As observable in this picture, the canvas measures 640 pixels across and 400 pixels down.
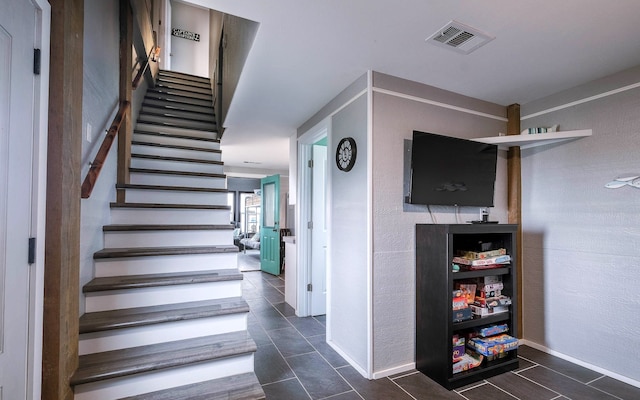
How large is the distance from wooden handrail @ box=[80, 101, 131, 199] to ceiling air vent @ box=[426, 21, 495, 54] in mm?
2290

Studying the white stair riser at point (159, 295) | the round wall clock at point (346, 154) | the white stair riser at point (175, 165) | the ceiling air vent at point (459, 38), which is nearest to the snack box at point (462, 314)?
the round wall clock at point (346, 154)

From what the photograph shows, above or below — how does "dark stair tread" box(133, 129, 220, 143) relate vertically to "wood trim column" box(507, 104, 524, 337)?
above

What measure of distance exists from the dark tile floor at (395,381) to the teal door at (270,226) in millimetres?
3216

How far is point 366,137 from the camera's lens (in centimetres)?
240

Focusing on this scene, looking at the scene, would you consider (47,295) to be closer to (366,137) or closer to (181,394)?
(181,394)

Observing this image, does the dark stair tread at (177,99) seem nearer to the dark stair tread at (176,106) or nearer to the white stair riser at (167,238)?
the dark stair tread at (176,106)

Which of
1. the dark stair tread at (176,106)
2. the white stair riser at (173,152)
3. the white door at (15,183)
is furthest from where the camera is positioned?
the dark stair tread at (176,106)

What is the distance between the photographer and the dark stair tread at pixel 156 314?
1.75m

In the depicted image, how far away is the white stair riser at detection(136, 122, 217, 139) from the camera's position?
12.8 feet

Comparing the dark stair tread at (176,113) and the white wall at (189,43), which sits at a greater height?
the white wall at (189,43)

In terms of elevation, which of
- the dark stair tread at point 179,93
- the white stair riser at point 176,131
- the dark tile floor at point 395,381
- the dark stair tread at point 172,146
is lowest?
the dark tile floor at point 395,381

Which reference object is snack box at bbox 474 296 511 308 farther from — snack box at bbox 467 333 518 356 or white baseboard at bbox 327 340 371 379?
white baseboard at bbox 327 340 371 379

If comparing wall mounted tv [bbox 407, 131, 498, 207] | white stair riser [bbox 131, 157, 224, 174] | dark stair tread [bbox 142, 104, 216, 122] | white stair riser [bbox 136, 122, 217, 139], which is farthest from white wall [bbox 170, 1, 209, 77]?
wall mounted tv [bbox 407, 131, 498, 207]

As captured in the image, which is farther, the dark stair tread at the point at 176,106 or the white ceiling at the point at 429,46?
the dark stair tread at the point at 176,106
